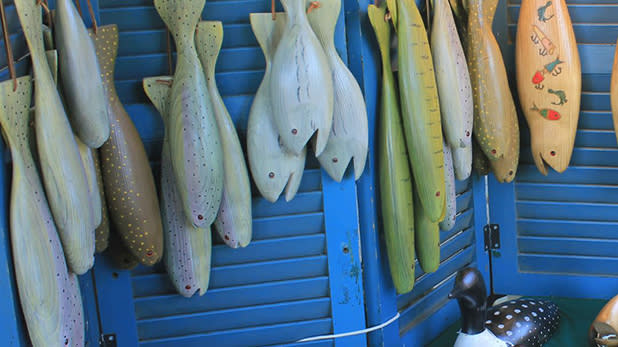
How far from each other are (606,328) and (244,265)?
2.34 feet

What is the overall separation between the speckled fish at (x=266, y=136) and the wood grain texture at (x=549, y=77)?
580 mm

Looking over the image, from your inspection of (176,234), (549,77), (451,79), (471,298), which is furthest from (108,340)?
(549,77)


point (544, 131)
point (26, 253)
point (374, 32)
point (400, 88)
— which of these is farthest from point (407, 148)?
point (26, 253)

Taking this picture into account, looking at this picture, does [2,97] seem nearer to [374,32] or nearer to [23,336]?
[23,336]

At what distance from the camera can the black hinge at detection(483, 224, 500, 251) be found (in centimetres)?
162

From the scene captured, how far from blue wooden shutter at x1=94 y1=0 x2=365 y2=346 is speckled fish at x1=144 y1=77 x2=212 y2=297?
0.13 ft

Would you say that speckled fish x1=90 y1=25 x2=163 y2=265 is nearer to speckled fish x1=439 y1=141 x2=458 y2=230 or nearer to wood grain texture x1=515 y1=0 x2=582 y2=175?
speckled fish x1=439 y1=141 x2=458 y2=230

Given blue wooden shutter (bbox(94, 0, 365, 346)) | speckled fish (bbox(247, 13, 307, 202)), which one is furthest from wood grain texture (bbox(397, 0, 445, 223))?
speckled fish (bbox(247, 13, 307, 202))

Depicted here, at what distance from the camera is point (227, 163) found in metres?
1.18

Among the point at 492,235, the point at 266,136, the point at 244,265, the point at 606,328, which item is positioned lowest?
the point at 606,328

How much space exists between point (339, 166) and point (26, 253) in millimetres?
562

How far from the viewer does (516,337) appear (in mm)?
Result: 1376

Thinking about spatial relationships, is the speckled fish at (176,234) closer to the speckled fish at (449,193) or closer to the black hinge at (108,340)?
the black hinge at (108,340)

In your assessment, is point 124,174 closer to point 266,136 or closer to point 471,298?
point 266,136
